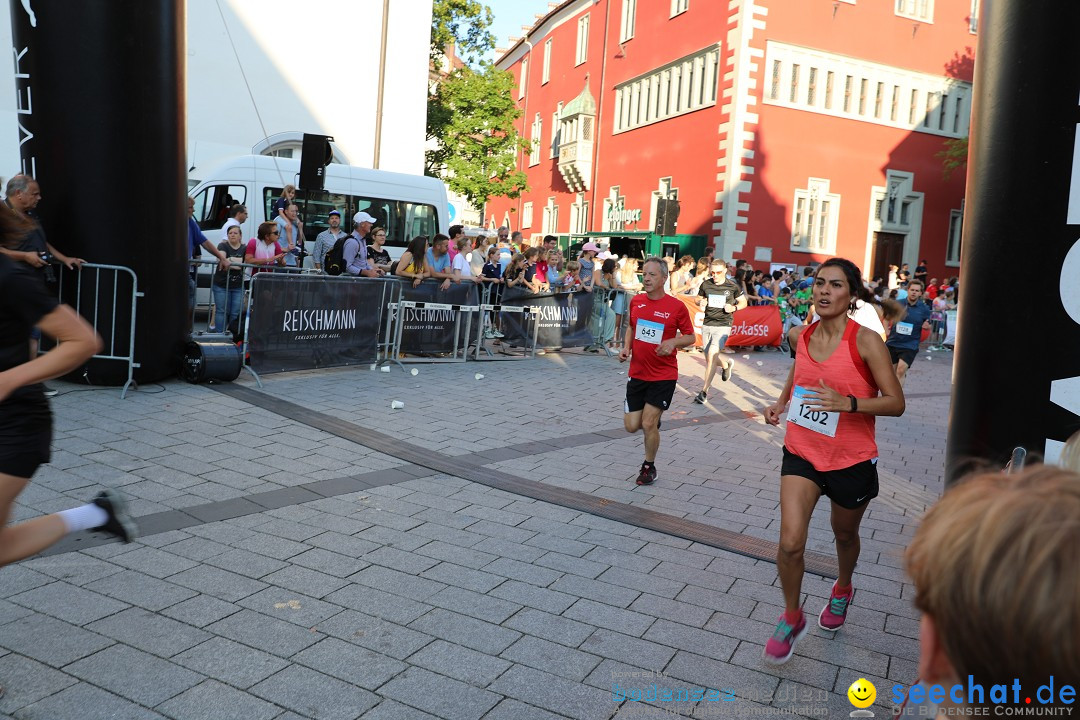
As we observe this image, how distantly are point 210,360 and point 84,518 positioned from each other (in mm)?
6247

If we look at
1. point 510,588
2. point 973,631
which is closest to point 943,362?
point 510,588

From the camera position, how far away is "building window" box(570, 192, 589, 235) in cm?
4106

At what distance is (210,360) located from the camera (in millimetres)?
9516

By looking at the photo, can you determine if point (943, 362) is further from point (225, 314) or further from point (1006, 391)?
point (1006, 391)

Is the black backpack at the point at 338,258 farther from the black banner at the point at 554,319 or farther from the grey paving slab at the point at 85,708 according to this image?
the grey paving slab at the point at 85,708

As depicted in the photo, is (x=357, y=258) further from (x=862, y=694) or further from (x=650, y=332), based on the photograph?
(x=862, y=694)

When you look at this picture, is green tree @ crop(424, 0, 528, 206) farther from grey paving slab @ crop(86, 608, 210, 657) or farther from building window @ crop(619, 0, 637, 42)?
grey paving slab @ crop(86, 608, 210, 657)

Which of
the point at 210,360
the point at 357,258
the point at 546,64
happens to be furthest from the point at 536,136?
the point at 210,360

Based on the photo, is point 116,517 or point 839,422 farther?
point 839,422

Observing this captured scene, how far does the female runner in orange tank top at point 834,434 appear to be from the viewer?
12.7 feet

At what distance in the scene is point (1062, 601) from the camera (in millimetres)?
930

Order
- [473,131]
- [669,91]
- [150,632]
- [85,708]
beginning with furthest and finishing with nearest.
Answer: [473,131]
[669,91]
[150,632]
[85,708]

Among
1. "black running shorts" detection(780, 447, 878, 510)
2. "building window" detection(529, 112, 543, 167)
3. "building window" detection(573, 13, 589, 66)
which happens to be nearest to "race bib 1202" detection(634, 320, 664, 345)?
"black running shorts" detection(780, 447, 878, 510)

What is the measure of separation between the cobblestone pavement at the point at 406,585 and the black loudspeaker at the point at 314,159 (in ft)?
18.4
